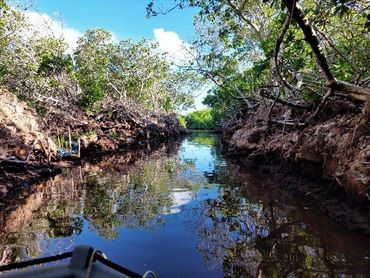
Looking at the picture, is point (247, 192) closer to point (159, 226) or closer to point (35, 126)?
point (159, 226)

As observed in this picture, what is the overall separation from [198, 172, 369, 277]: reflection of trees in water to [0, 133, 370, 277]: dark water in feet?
0.05

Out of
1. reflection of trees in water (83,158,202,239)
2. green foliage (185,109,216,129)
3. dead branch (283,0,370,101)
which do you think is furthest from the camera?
green foliage (185,109,216,129)

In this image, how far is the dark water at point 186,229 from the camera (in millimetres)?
5328

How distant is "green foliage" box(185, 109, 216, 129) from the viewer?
79156 millimetres

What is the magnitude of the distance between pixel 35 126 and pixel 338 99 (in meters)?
11.8

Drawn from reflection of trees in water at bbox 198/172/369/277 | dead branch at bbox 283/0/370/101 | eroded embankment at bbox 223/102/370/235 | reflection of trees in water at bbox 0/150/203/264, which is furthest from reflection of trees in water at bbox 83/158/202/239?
dead branch at bbox 283/0/370/101

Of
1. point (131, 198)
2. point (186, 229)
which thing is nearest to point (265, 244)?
point (186, 229)

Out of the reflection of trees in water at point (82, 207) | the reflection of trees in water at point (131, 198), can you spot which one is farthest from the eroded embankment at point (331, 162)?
the reflection of trees in water at point (131, 198)

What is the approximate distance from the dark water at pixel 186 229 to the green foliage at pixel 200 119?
67324 mm

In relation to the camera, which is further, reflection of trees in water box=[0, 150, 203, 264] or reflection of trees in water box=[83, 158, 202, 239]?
reflection of trees in water box=[83, 158, 202, 239]

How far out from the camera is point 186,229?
281 inches

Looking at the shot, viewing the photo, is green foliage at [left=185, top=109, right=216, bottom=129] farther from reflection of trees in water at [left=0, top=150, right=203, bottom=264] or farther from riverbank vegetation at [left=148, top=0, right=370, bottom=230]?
reflection of trees in water at [left=0, top=150, right=203, bottom=264]

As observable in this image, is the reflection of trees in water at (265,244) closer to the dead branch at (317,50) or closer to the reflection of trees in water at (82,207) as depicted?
the reflection of trees in water at (82,207)

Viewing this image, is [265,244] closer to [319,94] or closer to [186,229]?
[186,229]
